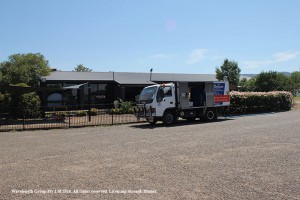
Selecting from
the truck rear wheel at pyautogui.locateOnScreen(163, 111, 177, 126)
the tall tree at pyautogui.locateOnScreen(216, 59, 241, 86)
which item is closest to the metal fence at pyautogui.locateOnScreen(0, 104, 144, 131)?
the truck rear wheel at pyautogui.locateOnScreen(163, 111, 177, 126)

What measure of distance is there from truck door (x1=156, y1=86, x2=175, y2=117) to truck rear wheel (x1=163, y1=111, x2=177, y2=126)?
1.05 ft

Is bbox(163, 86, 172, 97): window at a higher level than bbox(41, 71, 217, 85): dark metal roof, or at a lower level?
lower

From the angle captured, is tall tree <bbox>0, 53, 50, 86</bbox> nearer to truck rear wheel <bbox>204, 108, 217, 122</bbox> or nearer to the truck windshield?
the truck windshield

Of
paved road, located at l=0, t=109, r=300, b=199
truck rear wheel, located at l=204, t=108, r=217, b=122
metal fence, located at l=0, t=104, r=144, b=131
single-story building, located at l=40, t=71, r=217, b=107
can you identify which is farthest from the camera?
single-story building, located at l=40, t=71, r=217, b=107

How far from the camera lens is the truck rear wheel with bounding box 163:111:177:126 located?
62.0ft

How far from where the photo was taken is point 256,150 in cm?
964

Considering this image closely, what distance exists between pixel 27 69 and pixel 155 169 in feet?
107

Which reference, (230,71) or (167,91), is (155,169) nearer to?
(167,91)

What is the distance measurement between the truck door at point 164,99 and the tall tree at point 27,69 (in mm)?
19659

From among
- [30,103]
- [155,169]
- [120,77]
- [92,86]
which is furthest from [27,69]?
[155,169]

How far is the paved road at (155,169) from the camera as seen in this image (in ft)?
19.0

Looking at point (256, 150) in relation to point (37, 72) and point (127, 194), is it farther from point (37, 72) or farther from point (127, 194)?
point (37, 72)

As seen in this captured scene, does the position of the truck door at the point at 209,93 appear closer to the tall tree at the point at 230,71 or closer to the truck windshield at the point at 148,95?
the truck windshield at the point at 148,95

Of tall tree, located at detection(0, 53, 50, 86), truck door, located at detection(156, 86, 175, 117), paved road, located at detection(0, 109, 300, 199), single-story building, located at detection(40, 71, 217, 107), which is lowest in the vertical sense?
paved road, located at detection(0, 109, 300, 199)
